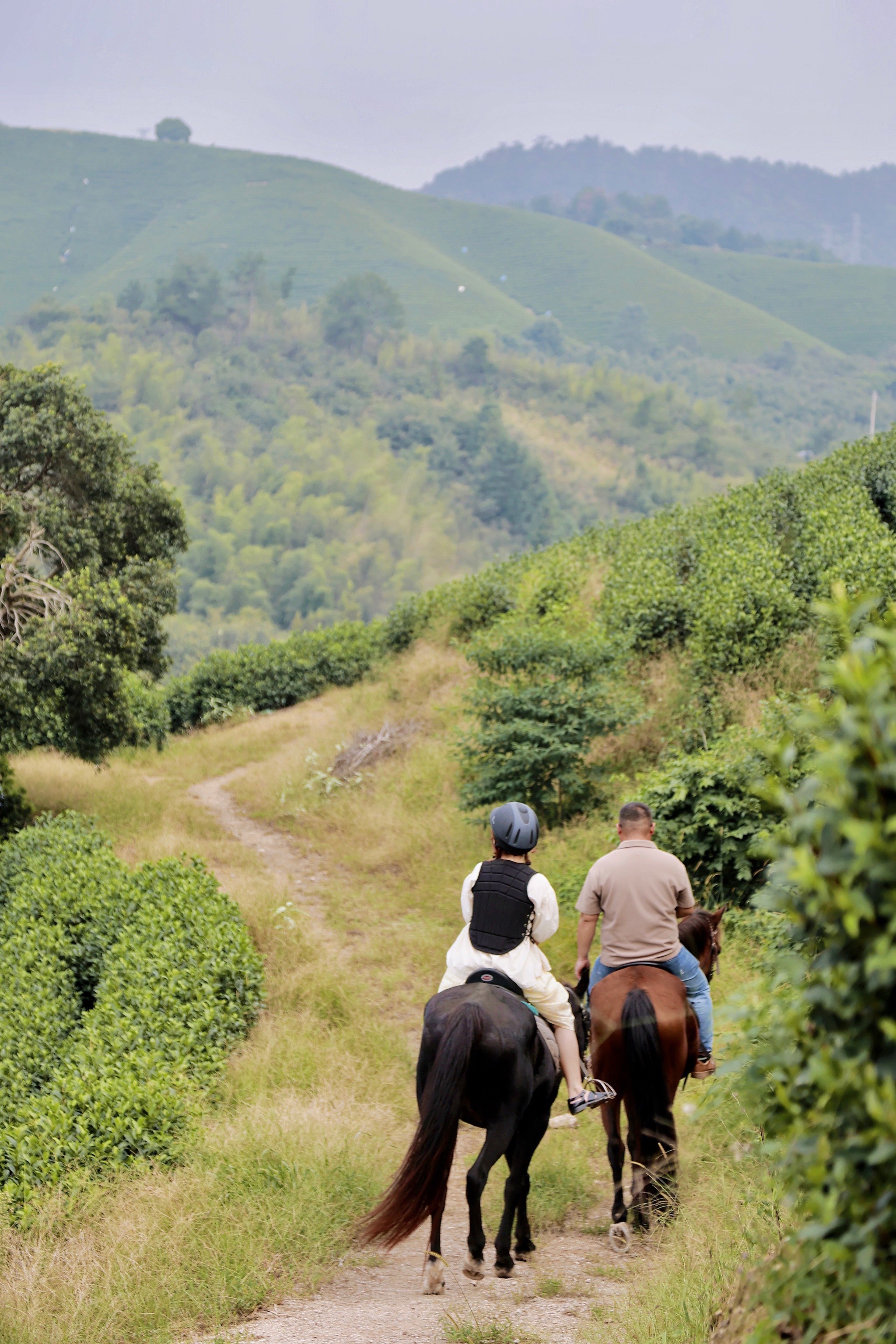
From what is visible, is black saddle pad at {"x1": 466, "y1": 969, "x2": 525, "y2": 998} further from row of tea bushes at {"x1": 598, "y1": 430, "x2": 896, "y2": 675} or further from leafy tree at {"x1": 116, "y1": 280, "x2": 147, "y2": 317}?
leafy tree at {"x1": 116, "y1": 280, "x2": 147, "y2": 317}

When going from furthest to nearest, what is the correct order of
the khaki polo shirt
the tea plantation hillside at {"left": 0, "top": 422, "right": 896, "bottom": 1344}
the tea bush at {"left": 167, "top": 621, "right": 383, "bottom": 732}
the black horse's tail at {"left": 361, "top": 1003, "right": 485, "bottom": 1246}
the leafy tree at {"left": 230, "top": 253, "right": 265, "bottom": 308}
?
the leafy tree at {"left": 230, "top": 253, "right": 265, "bottom": 308} < the tea bush at {"left": 167, "top": 621, "right": 383, "bottom": 732} < the khaki polo shirt < the black horse's tail at {"left": 361, "top": 1003, "right": 485, "bottom": 1246} < the tea plantation hillside at {"left": 0, "top": 422, "right": 896, "bottom": 1344}

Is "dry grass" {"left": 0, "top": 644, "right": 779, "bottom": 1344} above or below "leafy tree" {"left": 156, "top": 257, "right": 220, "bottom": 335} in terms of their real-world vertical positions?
below

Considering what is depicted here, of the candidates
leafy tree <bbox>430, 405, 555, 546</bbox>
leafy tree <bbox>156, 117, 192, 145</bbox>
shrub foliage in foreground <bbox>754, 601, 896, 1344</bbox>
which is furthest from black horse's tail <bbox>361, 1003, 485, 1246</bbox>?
leafy tree <bbox>156, 117, 192, 145</bbox>

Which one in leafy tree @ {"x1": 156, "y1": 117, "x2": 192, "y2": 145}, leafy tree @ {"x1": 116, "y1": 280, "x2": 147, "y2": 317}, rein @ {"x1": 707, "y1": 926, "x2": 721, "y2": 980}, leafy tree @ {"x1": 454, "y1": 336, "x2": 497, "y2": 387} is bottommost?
rein @ {"x1": 707, "y1": 926, "x2": 721, "y2": 980}

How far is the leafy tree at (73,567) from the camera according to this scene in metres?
13.1

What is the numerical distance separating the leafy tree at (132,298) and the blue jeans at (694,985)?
12477cm

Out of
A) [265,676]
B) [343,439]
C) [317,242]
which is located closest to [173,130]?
[317,242]

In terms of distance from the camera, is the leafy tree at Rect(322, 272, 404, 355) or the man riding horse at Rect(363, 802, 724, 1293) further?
the leafy tree at Rect(322, 272, 404, 355)

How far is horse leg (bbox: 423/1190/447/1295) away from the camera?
16.2 ft

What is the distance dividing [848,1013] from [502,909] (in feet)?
11.0

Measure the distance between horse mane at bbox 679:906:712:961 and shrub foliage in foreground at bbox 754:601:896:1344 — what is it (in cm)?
395

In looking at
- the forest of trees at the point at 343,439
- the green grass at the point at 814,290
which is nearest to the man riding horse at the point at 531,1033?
the forest of trees at the point at 343,439

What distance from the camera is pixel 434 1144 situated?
190 inches

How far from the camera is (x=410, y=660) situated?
2286 centimetres
